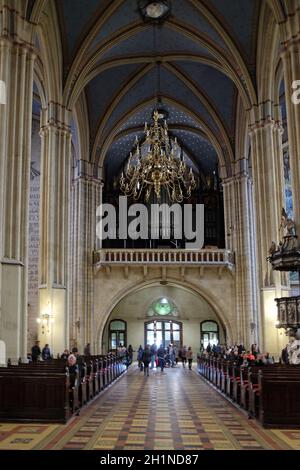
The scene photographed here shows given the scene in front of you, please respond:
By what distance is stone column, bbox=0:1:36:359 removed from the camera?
13352 millimetres

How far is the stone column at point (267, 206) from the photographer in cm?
1859

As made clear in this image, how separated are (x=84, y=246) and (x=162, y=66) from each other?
9593 mm

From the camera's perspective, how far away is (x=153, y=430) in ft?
26.9

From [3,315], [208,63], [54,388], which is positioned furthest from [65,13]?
[54,388]

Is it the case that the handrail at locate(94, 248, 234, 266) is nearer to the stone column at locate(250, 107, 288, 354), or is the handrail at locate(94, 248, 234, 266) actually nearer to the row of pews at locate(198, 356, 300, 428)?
the stone column at locate(250, 107, 288, 354)

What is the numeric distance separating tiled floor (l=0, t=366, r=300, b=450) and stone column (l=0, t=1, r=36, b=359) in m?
3.13

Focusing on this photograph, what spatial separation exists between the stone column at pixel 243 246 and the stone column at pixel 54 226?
31.5 ft

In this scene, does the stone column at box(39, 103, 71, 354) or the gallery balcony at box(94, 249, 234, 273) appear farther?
the gallery balcony at box(94, 249, 234, 273)

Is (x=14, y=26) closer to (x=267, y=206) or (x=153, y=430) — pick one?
(x=267, y=206)

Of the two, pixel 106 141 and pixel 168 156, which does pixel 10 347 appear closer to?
pixel 168 156

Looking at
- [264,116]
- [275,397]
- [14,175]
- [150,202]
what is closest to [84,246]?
[150,202]

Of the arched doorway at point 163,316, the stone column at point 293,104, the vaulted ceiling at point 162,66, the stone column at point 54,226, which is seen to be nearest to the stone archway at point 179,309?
the arched doorway at point 163,316

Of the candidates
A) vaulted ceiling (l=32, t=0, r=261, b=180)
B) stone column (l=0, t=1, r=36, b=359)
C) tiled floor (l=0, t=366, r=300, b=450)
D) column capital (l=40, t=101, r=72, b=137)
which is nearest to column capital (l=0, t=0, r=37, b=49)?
stone column (l=0, t=1, r=36, b=359)

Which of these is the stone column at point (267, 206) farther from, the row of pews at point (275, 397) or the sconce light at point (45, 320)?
the row of pews at point (275, 397)
